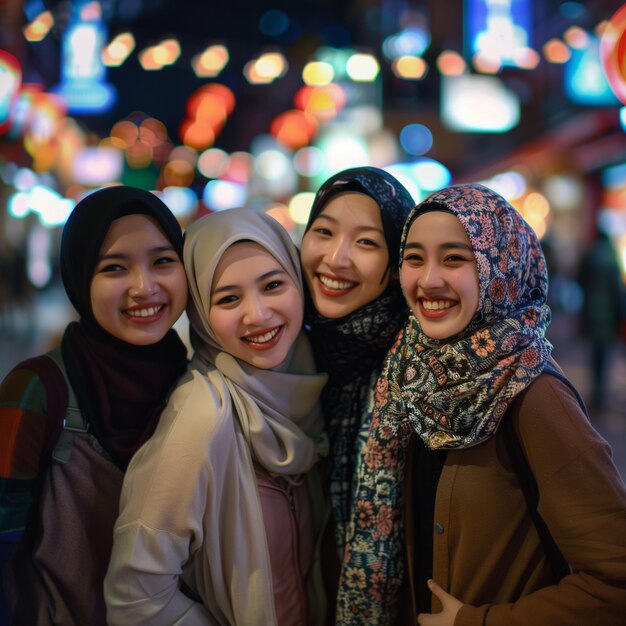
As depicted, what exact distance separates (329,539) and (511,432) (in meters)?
0.80

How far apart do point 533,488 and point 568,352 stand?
9724 millimetres

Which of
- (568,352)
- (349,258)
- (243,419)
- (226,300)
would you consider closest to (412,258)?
(349,258)

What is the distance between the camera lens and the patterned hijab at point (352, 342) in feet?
6.93

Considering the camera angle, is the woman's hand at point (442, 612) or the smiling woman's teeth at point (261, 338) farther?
the smiling woman's teeth at point (261, 338)

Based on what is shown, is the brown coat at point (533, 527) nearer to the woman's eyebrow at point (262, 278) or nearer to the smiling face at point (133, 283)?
the woman's eyebrow at point (262, 278)

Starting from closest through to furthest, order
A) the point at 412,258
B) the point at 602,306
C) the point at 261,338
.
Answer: the point at 412,258 < the point at 261,338 < the point at 602,306

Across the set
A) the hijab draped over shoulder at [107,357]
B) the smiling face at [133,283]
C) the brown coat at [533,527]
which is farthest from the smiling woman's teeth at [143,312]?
the brown coat at [533,527]

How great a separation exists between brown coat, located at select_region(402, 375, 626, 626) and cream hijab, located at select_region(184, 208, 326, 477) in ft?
1.63

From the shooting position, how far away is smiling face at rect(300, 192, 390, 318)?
6.98 ft

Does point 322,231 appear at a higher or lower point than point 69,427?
higher

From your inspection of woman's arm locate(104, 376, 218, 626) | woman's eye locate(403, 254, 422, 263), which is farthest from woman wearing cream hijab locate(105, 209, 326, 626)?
woman's eye locate(403, 254, 422, 263)

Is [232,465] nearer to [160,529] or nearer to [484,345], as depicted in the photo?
[160,529]

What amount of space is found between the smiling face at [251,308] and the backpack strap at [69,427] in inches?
18.0

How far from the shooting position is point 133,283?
1949 millimetres
